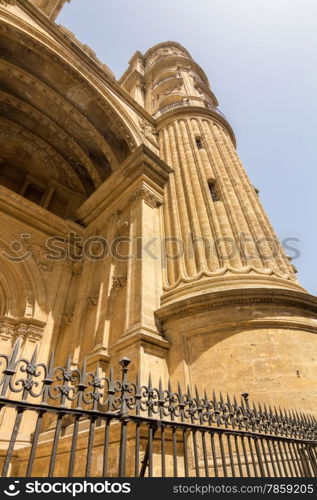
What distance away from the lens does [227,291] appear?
6363 millimetres

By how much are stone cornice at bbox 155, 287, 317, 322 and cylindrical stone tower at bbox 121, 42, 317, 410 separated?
21 mm

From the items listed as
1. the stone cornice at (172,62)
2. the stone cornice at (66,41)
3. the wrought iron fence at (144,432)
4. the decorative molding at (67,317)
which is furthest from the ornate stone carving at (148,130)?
the stone cornice at (172,62)

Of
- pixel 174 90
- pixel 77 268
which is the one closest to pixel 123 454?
pixel 77 268

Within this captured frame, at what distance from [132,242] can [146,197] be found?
1863 mm

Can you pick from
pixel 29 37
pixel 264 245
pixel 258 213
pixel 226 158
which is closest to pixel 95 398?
pixel 264 245

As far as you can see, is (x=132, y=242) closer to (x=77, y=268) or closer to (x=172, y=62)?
(x=77, y=268)

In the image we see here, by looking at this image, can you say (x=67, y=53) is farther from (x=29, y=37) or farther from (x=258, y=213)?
(x=258, y=213)

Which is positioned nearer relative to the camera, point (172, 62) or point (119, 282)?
point (119, 282)

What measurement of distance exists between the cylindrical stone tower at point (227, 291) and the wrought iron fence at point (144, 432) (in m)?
0.80

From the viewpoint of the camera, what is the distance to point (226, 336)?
605 centimetres

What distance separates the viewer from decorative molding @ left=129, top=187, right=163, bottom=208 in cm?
960

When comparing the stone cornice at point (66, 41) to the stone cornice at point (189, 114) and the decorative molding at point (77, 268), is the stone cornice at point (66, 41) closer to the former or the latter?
the stone cornice at point (189, 114)

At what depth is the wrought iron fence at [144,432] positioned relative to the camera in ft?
6.80

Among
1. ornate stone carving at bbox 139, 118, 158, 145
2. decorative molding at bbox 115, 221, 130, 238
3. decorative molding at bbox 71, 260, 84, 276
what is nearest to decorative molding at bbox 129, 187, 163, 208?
decorative molding at bbox 115, 221, 130, 238
